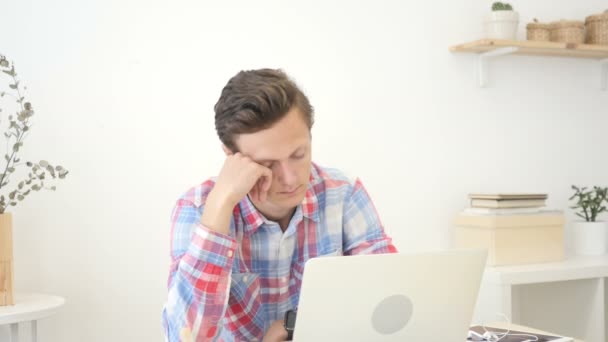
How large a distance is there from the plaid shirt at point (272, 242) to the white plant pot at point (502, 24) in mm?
1394

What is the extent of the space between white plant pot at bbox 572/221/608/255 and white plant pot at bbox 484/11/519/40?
0.84 meters

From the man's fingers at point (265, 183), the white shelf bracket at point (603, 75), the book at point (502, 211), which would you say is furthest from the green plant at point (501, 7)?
the man's fingers at point (265, 183)

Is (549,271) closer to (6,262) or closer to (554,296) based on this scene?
(554,296)

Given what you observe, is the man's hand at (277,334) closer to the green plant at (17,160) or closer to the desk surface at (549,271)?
the green plant at (17,160)

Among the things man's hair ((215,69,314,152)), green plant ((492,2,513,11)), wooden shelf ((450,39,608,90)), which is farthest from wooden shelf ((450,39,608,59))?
man's hair ((215,69,314,152))

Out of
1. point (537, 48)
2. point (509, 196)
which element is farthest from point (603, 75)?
point (509, 196)

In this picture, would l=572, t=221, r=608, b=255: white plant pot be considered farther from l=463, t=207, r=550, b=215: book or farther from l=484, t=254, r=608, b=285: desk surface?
l=463, t=207, r=550, b=215: book

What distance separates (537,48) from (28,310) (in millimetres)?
2116

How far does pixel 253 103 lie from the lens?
1.55 meters

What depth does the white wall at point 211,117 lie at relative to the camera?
243 centimetres

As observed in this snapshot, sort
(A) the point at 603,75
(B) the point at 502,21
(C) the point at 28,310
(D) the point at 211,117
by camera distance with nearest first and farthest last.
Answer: (C) the point at 28,310 < (D) the point at 211,117 < (B) the point at 502,21 < (A) the point at 603,75

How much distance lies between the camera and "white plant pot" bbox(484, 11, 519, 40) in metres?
2.98

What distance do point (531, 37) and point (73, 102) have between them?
1.82 metres

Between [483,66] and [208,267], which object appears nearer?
[208,267]
